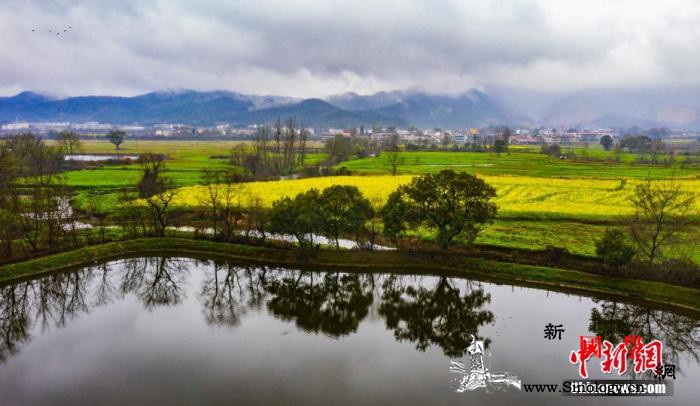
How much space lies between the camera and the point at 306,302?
94.8 feet

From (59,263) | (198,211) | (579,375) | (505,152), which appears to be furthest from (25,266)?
(505,152)

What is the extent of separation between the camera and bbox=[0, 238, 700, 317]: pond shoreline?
2911 cm

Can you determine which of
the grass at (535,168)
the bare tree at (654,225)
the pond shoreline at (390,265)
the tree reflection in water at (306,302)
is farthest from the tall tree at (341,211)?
the grass at (535,168)

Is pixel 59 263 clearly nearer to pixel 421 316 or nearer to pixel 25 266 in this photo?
pixel 25 266

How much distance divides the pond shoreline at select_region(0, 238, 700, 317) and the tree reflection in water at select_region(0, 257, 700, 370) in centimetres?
135

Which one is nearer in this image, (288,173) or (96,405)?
(96,405)

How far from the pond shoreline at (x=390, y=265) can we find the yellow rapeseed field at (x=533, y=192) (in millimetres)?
10115

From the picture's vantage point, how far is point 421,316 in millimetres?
27250

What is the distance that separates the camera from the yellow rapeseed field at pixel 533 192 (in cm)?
4881

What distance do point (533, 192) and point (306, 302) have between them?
40.5m

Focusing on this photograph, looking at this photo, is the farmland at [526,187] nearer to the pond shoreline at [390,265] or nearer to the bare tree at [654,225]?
the bare tree at [654,225]

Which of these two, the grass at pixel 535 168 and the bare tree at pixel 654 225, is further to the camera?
the grass at pixel 535 168

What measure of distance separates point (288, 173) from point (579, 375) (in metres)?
73.4

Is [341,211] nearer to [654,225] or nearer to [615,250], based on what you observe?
[615,250]
